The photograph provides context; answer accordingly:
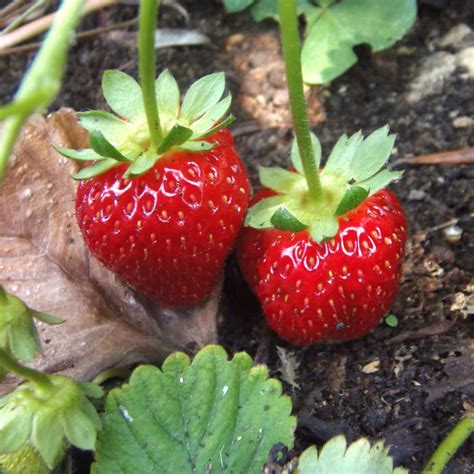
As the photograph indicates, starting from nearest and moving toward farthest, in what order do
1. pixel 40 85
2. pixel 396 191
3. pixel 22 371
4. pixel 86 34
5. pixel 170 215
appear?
pixel 40 85, pixel 22 371, pixel 170 215, pixel 396 191, pixel 86 34

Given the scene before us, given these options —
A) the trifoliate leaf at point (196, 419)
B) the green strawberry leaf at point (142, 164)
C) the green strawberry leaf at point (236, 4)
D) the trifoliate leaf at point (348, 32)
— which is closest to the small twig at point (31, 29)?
the green strawberry leaf at point (236, 4)

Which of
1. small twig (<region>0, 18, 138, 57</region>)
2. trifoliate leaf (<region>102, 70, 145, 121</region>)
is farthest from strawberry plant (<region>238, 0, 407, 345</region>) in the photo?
small twig (<region>0, 18, 138, 57</region>)

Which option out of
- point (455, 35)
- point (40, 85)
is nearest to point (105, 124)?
point (40, 85)

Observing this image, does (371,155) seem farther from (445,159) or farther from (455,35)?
(455,35)

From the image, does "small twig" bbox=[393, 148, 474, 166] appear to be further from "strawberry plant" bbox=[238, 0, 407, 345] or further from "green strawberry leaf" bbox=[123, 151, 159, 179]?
"green strawberry leaf" bbox=[123, 151, 159, 179]

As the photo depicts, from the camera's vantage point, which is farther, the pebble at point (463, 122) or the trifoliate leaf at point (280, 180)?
the pebble at point (463, 122)

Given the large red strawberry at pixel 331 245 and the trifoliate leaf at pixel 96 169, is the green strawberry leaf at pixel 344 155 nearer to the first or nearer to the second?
the large red strawberry at pixel 331 245
